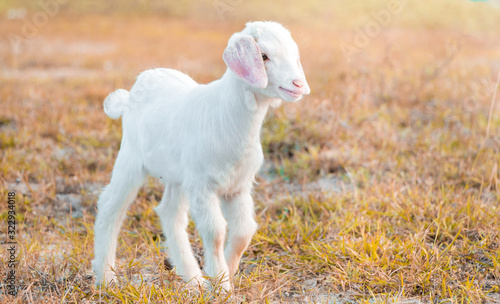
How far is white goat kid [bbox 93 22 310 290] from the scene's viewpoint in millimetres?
2303

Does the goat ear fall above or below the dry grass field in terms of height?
above

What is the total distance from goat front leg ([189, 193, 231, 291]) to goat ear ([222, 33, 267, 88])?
66 cm

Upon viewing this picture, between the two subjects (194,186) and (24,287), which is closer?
(194,186)

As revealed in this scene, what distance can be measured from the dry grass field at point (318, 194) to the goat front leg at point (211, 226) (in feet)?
0.51

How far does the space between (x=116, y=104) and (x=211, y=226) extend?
1.22 meters

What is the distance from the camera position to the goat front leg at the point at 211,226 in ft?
8.30

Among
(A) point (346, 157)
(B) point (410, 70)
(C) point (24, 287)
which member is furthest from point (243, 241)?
(B) point (410, 70)

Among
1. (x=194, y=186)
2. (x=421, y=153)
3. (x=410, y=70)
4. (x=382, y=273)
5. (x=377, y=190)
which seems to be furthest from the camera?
(x=410, y=70)

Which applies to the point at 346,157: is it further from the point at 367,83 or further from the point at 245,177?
the point at 245,177

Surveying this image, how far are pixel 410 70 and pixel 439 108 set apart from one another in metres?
2.53

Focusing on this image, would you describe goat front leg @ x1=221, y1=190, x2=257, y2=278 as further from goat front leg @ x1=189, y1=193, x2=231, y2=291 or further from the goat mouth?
the goat mouth

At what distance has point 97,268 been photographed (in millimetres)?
2951

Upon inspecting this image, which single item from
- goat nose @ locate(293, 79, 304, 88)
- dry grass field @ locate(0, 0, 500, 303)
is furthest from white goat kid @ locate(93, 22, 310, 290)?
dry grass field @ locate(0, 0, 500, 303)

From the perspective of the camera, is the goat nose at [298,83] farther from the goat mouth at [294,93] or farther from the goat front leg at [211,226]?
the goat front leg at [211,226]
